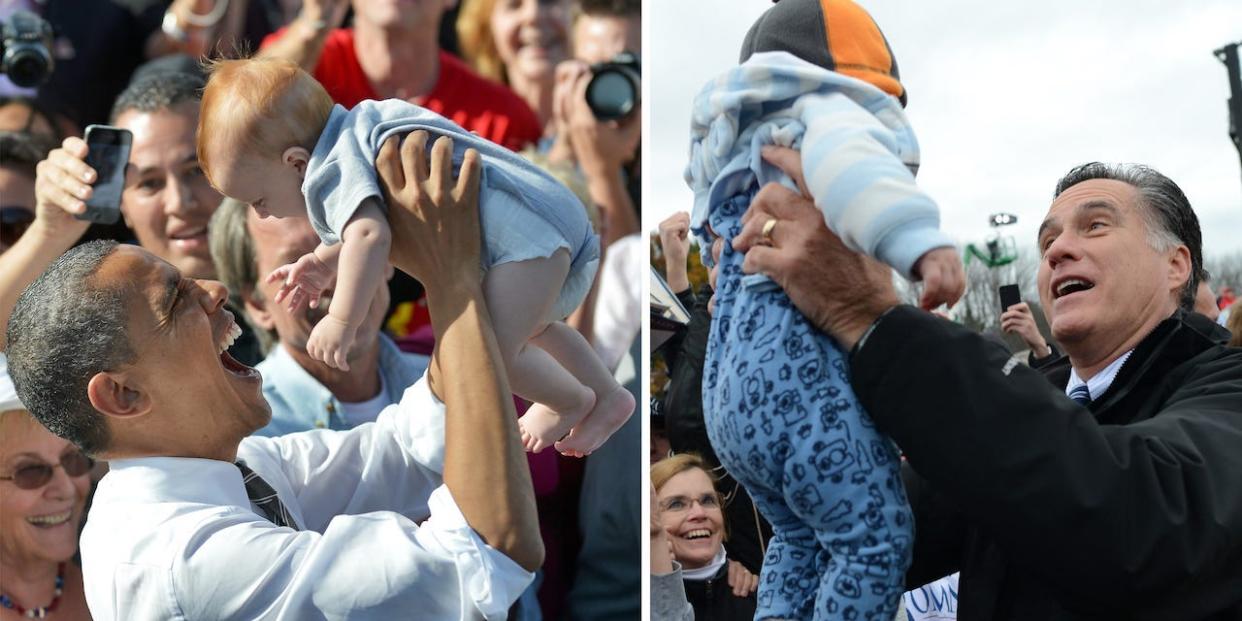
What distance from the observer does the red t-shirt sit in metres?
4.26

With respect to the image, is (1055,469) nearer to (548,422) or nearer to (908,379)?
(908,379)

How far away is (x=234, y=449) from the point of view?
193 cm

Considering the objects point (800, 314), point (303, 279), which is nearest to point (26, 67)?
point (303, 279)

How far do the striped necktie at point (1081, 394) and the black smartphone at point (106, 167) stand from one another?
2.40 meters

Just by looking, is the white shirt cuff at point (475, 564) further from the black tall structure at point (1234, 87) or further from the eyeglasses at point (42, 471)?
the eyeglasses at point (42, 471)

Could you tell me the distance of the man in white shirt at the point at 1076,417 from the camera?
73.0 inches

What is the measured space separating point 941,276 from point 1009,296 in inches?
36.0

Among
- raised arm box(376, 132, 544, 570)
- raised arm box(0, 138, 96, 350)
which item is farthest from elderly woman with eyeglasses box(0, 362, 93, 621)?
raised arm box(376, 132, 544, 570)

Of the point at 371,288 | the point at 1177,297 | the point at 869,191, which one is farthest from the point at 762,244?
the point at 1177,297

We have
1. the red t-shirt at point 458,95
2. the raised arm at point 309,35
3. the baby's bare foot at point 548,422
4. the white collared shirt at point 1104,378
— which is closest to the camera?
the baby's bare foot at point 548,422

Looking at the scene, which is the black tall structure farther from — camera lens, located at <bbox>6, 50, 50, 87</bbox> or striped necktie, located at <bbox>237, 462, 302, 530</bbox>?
camera lens, located at <bbox>6, 50, 50, 87</bbox>

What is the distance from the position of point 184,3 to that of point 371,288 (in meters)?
2.97

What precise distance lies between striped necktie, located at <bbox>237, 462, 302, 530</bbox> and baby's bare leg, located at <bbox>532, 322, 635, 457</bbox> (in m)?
0.42

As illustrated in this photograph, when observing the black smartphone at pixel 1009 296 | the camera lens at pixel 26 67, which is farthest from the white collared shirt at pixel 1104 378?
the camera lens at pixel 26 67
